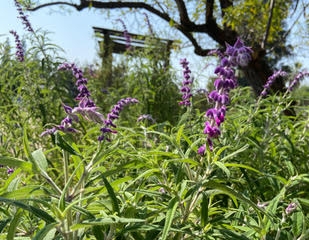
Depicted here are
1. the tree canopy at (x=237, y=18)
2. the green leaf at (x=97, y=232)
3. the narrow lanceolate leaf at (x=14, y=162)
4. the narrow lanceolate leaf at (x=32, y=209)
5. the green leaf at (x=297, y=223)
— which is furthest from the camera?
the tree canopy at (x=237, y=18)

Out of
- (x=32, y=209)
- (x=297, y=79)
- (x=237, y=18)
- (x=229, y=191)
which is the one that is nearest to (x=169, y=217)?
(x=229, y=191)

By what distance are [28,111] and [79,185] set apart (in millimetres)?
2563

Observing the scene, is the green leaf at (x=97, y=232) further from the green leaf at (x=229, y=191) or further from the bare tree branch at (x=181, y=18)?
the bare tree branch at (x=181, y=18)

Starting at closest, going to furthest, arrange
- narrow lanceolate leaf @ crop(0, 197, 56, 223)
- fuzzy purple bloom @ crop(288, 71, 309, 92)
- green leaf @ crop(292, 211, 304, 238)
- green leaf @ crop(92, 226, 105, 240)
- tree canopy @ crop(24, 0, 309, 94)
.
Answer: narrow lanceolate leaf @ crop(0, 197, 56, 223)
green leaf @ crop(92, 226, 105, 240)
green leaf @ crop(292, 211, 304, 238)
fuzzy purple bloom @ crop(288, 71, 309, 92)
tree canopy @ crop(24, 0, 309, 94)

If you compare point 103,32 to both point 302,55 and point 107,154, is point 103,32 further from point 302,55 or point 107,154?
point 107,154

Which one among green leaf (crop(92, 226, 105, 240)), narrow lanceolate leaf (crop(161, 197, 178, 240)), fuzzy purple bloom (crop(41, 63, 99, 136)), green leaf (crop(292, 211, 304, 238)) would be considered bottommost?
green leaf (crop(292, 211, 304, 238))

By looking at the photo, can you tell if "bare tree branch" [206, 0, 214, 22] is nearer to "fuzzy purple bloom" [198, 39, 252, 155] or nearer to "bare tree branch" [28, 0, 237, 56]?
"bare tree branch" [28, 0, 237, 56]

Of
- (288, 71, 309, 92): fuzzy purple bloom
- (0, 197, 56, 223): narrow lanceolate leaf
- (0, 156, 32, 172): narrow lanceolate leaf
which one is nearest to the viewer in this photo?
(0, 197, 56, 223): narrow lanceolate leaf

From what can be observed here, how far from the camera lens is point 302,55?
9.35 meters

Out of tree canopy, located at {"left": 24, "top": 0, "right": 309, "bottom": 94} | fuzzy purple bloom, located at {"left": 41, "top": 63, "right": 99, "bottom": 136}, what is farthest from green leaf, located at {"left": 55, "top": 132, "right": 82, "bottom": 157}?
tree canopy, located at {"left": 24, "top": 0, "right": 309, "bottom": 94}

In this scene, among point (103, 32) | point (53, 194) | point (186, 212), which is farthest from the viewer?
point (103, 32)

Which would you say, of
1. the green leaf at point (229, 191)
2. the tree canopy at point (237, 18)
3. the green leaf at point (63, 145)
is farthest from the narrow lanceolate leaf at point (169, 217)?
the tree canopy at point (237, 18)

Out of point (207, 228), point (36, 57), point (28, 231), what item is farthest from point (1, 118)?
point (207, 228)

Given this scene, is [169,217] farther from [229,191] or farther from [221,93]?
[221,93]
